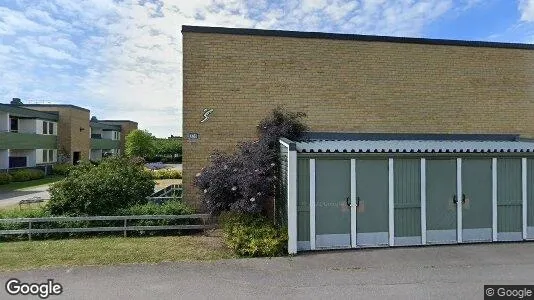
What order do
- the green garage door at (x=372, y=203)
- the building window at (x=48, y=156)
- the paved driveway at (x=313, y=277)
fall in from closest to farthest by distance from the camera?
the paved driveway at (x=313, y=277), the green garage door at (x=372, y=203), the building window at (x=48, y=156)

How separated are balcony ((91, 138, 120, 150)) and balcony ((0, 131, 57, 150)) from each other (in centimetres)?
1099

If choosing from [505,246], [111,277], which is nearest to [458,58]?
[505,246]

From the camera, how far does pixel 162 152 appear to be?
65250 millimetres

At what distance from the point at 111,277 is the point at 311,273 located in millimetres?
3711

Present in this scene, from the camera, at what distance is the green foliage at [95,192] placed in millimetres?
10047

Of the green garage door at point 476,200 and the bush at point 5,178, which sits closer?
the green garage door at point 476,200

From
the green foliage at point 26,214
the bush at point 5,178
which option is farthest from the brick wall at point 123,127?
the green foliage at point 26,214

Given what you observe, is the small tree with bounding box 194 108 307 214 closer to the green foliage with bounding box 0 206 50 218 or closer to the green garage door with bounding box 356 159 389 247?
the green garage door with bounding box 356 159 389 247

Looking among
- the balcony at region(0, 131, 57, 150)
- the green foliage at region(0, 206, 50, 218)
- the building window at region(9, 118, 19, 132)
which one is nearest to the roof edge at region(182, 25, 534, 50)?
the green foliage at region(0, 206, 50, 218)

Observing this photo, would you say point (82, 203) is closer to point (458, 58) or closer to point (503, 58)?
point (458, 58)

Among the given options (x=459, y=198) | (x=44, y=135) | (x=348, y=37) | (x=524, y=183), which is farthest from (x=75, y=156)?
(x=524, y=183)

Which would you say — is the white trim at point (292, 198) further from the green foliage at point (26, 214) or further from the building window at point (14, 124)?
the building window at point (14, 124)

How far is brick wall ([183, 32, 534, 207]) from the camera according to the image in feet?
35.9

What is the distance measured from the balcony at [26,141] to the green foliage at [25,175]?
2247mm
